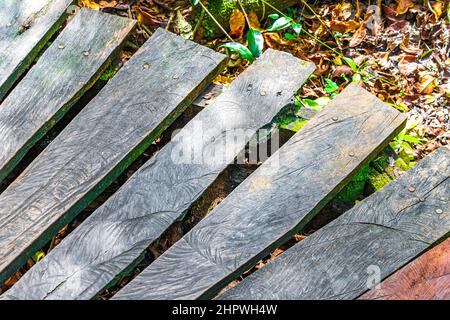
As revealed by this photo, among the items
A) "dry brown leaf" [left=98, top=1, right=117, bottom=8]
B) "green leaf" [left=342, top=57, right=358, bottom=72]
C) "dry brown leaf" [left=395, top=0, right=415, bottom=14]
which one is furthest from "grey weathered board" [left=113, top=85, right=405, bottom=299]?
"dry brown leaf" [left=98, top=1, right=117, bottom=8]

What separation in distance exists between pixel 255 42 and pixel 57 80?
1046 millimetres

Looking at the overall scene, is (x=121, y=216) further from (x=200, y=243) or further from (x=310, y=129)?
(x=310, y=129)

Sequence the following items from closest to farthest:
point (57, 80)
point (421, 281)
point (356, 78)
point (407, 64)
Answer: point (421, 281) < point (57, 80) < point (356, 78) < point (407, 64)

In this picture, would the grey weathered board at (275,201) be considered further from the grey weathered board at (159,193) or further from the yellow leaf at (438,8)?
the yellow leaf at (438,8)

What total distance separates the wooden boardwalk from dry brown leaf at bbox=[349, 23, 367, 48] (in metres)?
0.72

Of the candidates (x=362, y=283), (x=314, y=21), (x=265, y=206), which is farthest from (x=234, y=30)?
(x=362, y=283)

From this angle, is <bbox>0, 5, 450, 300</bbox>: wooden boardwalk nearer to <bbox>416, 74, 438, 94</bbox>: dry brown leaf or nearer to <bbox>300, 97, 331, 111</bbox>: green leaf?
<bbox>300, 97, 331, 111</bbox>: green leaf

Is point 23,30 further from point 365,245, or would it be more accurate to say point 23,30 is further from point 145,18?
point 365,245

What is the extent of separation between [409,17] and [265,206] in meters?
1.76

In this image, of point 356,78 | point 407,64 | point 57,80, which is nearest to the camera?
point 57,80

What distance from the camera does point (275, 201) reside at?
2.80 m

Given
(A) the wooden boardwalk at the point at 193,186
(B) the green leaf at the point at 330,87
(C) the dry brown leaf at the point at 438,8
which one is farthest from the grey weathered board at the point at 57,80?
(C) the dry brown leaf at the point at 438,8

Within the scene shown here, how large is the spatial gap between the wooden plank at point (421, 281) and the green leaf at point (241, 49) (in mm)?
1403

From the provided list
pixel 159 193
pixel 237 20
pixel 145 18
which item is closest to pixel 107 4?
pixel 145 18
